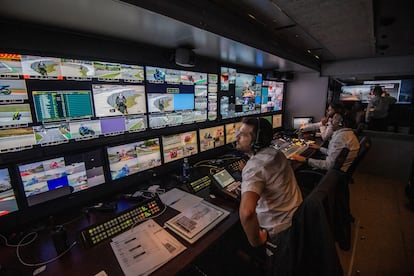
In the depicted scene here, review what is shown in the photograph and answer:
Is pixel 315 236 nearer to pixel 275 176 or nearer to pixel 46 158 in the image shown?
pixel 275 176

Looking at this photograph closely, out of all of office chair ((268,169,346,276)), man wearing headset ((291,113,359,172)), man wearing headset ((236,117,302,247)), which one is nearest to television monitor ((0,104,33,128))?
man wearing headset ((236,117,302,247))

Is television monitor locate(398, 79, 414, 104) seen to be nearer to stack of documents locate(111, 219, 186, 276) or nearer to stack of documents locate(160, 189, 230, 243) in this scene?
stack of documents locate(160, 189, 230, 243)

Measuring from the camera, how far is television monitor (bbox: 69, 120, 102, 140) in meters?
1.33

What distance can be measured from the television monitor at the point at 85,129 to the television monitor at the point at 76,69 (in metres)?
0.32

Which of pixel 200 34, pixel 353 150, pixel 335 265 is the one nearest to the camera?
pixel 335 265

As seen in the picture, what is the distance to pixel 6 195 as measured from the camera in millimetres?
1087

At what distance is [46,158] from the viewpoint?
3.89 feet

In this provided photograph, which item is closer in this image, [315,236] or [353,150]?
[315,236]

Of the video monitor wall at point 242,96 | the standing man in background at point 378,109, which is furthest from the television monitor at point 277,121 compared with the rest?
the standing man in background at point 378,109

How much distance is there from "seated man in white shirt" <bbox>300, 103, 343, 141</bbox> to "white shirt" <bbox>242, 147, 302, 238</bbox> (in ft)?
6.78

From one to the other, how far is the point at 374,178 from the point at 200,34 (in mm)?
4189

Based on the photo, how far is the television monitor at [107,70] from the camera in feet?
4.57

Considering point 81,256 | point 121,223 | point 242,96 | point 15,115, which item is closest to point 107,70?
point 15,115

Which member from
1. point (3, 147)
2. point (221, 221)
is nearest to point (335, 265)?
point (221, 221)
